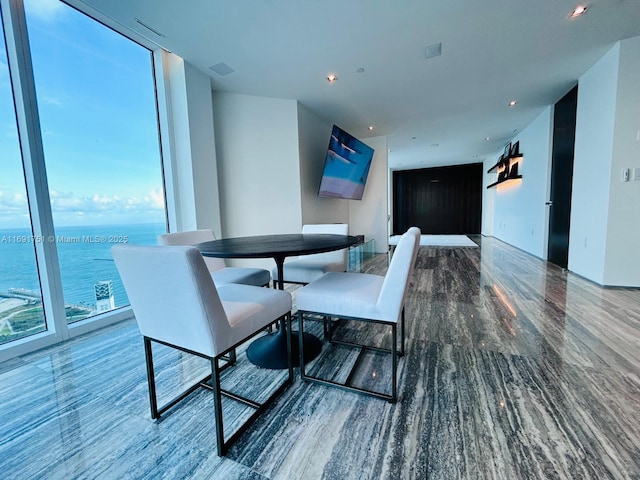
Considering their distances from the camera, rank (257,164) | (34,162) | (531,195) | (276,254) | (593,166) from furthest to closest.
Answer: (531,195) → (257,164) → (593,166) → (34,162) → (276,254)

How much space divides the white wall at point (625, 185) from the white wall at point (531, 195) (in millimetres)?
1716

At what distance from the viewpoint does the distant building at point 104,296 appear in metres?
2.34

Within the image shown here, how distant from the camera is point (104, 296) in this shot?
2381 millimetres

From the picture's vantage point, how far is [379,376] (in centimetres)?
149

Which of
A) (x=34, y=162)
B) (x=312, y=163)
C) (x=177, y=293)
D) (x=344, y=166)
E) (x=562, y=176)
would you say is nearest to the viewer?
(x=177, y=293)

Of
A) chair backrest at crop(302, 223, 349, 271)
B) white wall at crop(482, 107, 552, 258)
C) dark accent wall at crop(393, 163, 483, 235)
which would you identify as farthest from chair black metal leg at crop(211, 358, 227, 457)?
dark accent wall at crop(393, 163, 483, 235)

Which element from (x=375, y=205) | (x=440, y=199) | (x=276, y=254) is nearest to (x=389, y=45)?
(x=276, y=254)

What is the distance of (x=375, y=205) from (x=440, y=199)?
20.0ft

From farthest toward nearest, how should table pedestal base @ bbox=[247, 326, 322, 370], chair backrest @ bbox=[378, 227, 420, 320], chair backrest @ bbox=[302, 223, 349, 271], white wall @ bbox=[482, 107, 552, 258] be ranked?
1. white wall @ bbox=[482, 107, 552, 258]
2. chair backrest @ bbox=[302, 223, 349, 271]
3. table pedestal base @ bbox=[247, 326, 322, 370]
4. chair backrest @ bbox=[378, 227, 420, 320]

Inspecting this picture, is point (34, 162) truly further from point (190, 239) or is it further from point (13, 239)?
point (190, 239)

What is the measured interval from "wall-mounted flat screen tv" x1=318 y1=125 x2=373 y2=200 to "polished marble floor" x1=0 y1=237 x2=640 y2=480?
9.00ft

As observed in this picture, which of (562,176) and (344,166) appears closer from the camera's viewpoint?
(562,176)

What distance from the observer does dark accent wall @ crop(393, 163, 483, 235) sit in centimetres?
1021

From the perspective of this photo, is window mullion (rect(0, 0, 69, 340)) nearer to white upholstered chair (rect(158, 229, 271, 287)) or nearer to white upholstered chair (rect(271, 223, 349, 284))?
white upholstered chair (rect(158, 229, 271, 287))
